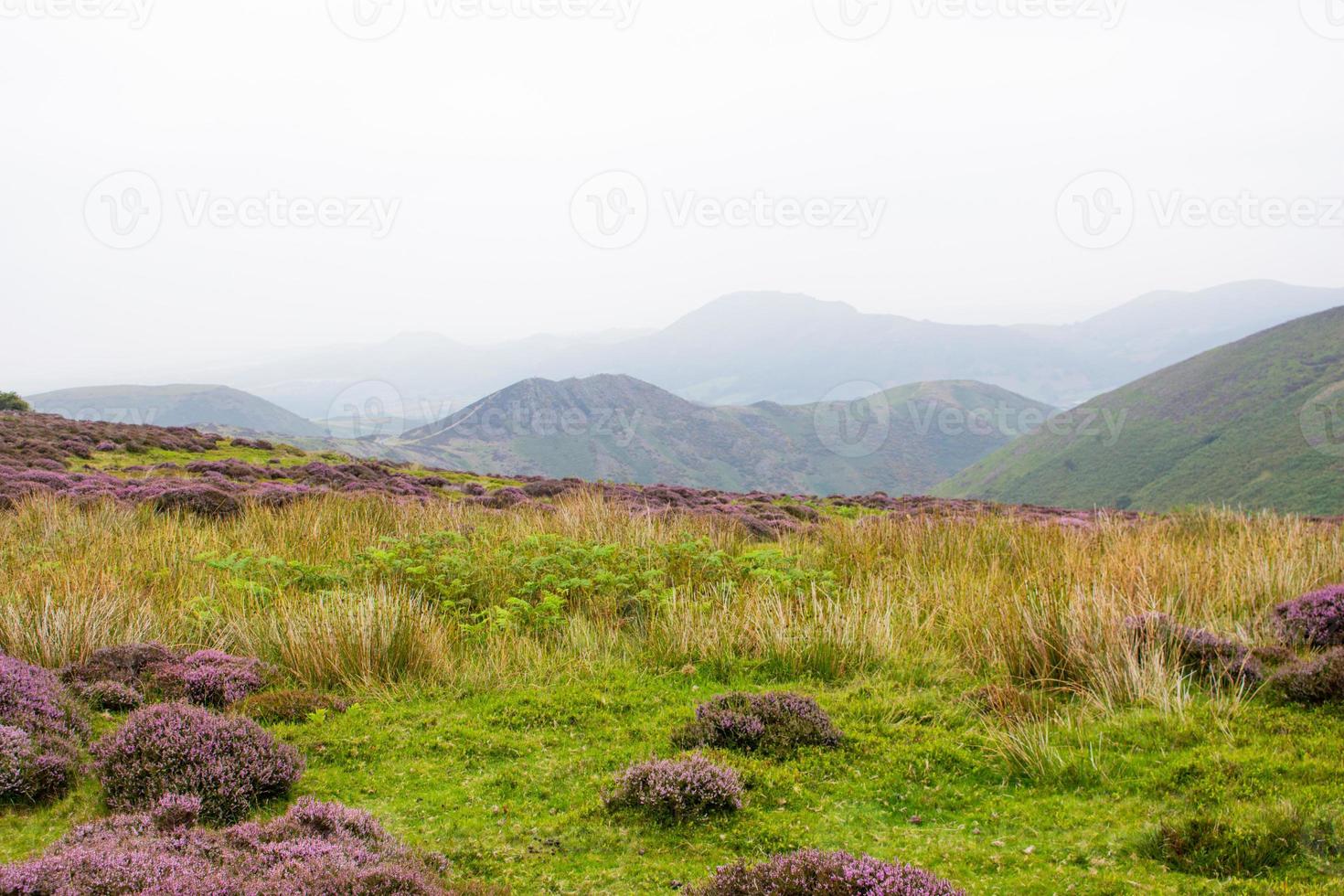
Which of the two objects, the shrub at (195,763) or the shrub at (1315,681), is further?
the shrub at (1315,681)

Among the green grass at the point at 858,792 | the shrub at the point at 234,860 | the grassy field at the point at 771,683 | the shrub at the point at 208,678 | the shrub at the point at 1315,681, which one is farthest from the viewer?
the shrub at the point at 208,678

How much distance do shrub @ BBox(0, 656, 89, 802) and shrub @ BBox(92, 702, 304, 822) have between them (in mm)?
212

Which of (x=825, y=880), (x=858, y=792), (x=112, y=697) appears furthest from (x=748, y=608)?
(x=112, y=697)

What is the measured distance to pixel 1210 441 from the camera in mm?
127000

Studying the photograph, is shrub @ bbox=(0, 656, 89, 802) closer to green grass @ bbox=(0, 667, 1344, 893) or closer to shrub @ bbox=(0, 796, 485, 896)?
green grass @ bbox=(0, 667, 1344, 893)

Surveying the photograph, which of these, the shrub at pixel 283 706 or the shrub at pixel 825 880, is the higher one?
the shrub at pixel 825 880

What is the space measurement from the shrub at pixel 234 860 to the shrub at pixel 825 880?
1.28m

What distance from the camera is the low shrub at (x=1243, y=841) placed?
3430 mm

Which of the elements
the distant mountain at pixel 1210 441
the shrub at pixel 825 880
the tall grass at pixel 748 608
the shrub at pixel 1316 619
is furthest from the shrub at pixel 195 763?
the distant mountain at pixel 1210 441

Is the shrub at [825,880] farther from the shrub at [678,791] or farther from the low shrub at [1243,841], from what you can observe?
the low shrub at [1243,841]

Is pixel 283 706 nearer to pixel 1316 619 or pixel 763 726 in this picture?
pixel 763 726

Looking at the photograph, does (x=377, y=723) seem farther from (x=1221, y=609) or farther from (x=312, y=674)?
(x=1221, y=609)

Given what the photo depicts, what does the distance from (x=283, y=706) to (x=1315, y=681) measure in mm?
7600

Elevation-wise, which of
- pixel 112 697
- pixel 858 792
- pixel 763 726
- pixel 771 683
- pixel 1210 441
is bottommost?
pixel 1210 441
